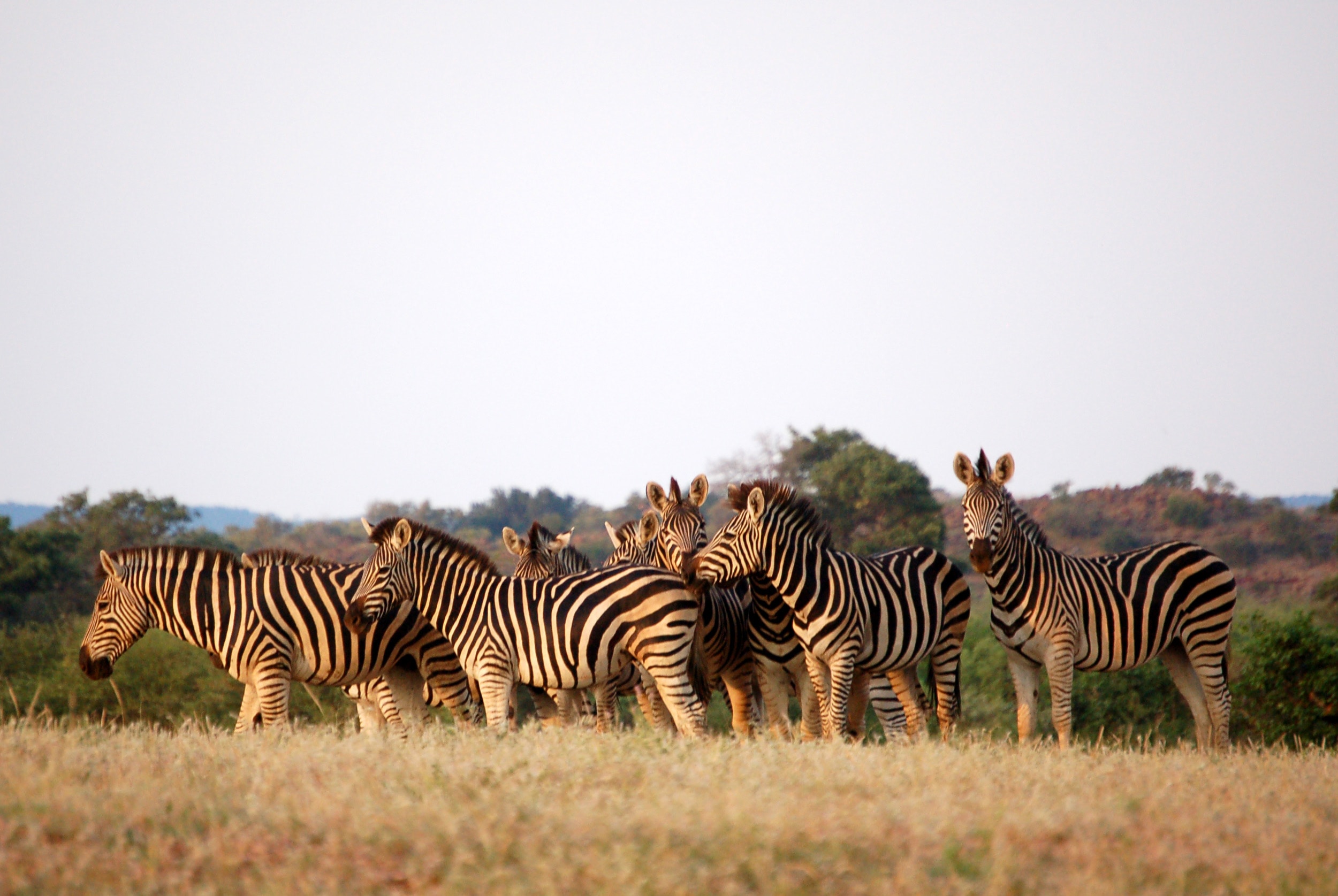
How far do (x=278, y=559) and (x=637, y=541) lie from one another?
3.88 m

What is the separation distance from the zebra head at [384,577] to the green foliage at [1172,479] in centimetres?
4470

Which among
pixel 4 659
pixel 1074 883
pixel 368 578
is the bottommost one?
pixel 4 659

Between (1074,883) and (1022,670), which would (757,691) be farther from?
(1074,883)

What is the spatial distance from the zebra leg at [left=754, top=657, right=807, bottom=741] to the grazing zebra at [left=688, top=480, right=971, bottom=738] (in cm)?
80

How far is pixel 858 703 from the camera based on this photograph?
37.6 ft

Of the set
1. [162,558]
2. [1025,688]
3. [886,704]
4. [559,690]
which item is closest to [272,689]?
[162,558]

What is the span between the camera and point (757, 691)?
11.8 meters

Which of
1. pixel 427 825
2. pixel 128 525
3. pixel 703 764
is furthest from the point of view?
pixel 128 525

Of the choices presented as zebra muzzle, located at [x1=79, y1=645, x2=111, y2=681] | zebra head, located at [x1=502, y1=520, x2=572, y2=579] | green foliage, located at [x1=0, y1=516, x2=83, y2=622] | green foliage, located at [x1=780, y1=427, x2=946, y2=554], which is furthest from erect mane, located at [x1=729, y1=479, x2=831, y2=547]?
green foliage, located at [x1=0, y1=516, x2=83, y2=622]

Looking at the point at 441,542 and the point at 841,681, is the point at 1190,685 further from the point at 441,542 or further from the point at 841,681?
the point at 441,542

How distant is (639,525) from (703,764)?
5.76m

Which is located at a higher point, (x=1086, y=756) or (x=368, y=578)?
(x=368, y=578)

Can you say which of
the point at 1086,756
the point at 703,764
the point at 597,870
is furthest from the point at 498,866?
the point at 1086,756

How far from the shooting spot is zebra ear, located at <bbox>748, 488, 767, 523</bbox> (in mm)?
9828
